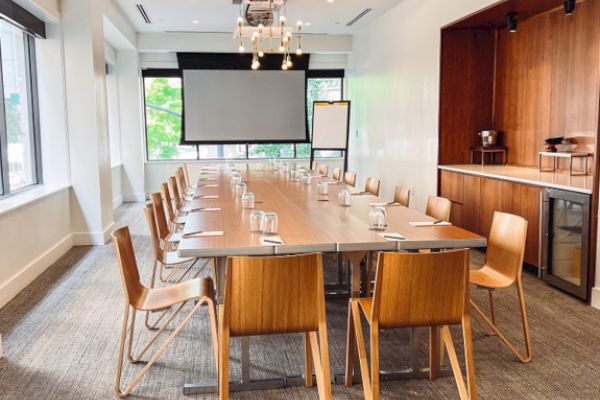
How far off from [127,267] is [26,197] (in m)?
3.17

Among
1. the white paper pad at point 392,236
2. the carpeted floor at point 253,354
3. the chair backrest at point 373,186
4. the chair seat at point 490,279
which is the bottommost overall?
the carpeted floor at point 253,354

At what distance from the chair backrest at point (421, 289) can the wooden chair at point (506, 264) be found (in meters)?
0.88

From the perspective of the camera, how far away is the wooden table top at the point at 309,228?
304cm

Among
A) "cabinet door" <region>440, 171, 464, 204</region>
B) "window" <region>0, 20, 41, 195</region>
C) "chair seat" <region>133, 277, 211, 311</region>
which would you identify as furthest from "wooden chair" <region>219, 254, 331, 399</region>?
"cabinet door" <region>440, 171, 464, 204</region>

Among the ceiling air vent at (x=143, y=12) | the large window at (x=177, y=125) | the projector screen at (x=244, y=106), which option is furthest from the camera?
the large window at (x=177, y=125)

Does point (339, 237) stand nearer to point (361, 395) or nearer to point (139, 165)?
point (361, 395)

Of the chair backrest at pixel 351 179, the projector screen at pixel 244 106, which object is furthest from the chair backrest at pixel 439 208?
the projector screen at pixel 244 106

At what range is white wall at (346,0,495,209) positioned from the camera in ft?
24.7

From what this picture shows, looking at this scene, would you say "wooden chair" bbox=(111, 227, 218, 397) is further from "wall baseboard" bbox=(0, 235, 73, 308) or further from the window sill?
the window sill

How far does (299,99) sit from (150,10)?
394cm

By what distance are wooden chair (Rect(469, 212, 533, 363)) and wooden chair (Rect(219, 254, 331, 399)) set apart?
1.31 metres

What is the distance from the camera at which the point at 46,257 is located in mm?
5867

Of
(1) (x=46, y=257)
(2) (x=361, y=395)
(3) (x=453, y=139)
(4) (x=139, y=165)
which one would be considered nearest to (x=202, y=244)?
(2) (x=361, y=395)

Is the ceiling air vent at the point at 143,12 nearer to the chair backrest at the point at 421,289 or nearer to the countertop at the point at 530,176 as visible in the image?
the countertop at the point at 530,176
